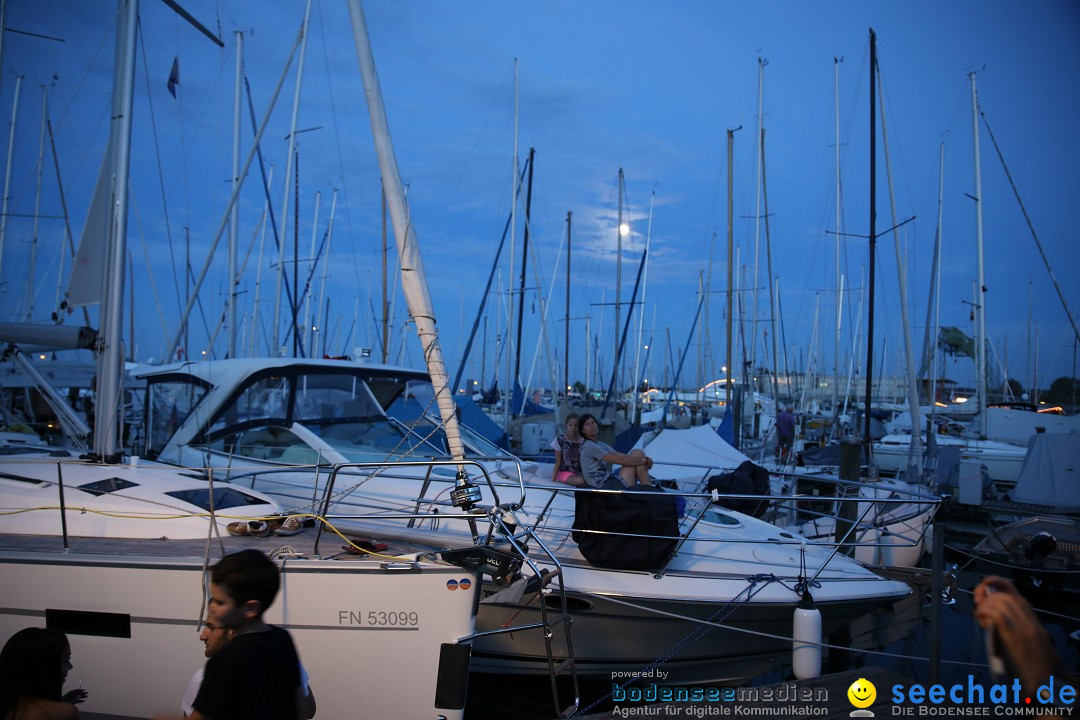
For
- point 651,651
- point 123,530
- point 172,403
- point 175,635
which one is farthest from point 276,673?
point 172,403

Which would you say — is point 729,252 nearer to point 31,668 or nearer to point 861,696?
point 861,696

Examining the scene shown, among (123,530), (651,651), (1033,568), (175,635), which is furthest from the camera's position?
(1033,568)

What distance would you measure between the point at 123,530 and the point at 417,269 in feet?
9.97

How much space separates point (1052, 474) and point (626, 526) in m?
12.4

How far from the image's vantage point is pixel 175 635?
438 cm

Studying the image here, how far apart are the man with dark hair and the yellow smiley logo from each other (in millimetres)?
3007

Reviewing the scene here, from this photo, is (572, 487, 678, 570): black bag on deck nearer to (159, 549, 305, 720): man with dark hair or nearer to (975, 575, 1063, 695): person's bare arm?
(159, 549, 305, 720): man with dark hair

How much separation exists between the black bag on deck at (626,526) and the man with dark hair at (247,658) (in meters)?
3.38

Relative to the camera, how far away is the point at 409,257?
21.3 feet

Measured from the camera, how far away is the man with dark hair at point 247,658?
93.4 inches

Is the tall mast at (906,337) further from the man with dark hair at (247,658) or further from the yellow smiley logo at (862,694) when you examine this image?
the man with dark hair at (247,658)

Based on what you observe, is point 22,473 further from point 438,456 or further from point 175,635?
point 438,456

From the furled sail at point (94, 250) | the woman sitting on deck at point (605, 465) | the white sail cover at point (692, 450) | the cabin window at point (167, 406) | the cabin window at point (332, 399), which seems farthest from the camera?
the white sail cover at point (692, 450)

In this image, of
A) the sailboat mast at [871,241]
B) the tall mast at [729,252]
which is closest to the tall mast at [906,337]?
the sailboat mast at [871,241]
